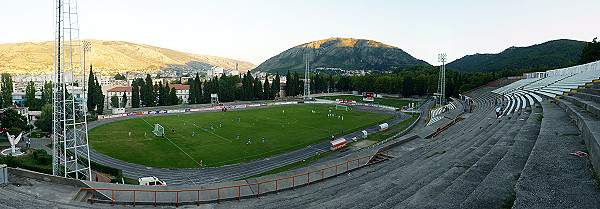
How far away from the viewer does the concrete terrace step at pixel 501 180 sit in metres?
8.69

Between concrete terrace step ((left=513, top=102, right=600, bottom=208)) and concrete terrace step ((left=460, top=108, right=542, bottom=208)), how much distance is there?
1.73 feet

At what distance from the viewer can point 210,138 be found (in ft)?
123

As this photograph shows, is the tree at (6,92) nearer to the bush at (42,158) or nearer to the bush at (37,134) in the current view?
the bush at (37,134)

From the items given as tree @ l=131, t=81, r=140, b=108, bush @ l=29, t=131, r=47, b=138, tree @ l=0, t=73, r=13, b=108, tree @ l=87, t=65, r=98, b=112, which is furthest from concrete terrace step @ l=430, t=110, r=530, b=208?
tree @ l=0, t=73, r=13, b=108

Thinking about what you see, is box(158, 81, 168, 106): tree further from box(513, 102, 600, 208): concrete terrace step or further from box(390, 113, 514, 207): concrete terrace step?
box(513, 102, 600, 208): concrete terrace step

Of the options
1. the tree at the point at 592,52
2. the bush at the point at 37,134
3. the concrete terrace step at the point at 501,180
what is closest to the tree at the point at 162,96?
the bush at the point at 37,134

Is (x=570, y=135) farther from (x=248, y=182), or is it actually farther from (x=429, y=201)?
(x=248, y=182)

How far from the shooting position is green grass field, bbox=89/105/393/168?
29.1 metres

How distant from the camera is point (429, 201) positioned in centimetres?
975

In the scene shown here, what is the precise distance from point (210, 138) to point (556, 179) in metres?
34.5

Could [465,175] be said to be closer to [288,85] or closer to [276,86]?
[276,86]

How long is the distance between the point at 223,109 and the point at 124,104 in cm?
2558

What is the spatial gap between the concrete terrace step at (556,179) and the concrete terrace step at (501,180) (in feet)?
1.73

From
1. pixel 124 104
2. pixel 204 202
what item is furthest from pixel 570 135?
pixel 124 104
